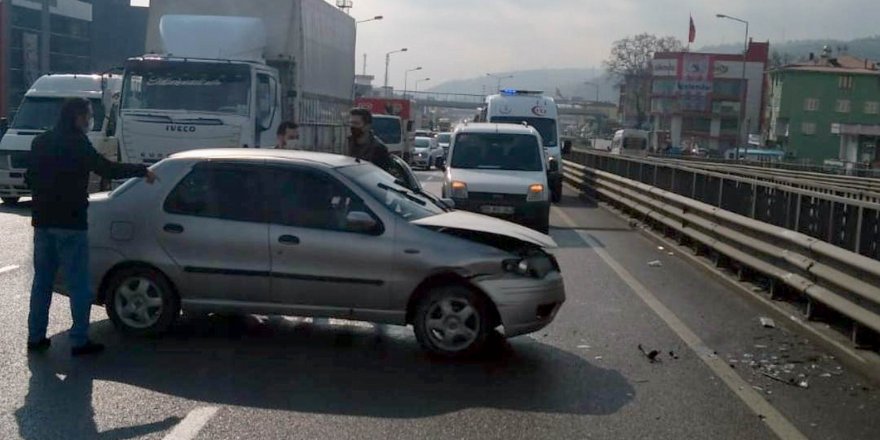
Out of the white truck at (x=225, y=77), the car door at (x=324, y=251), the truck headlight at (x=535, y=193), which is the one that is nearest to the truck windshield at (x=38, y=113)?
the white truck at (x=225, y=77)

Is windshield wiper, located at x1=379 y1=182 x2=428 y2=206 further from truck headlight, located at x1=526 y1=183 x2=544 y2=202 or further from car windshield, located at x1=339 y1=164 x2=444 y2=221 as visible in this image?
truck headlight, located at x1=526 y1=183 x2=544 y2=202

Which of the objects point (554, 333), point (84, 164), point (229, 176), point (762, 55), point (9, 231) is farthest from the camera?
point (762, 55)

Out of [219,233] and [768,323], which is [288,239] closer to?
[219,233]

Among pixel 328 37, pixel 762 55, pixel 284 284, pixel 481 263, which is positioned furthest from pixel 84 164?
pixel 762 55

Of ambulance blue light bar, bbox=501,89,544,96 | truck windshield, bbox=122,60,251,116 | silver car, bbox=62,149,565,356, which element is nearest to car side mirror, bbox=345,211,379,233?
silver car, bbox=62,149,565,356

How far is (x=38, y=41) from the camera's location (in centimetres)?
6062

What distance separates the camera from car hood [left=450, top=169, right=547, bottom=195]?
18125 mm

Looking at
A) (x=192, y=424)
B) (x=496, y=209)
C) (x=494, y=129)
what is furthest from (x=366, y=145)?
(x=494, y=129)

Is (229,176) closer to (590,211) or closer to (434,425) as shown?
(434,425)

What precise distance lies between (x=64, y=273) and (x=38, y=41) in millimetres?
56813

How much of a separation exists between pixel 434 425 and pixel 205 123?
473 inches

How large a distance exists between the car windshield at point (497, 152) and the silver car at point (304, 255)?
34.4 feet

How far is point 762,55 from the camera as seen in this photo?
402 feet

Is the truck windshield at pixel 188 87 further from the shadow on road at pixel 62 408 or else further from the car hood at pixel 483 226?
the shadow on road at pixel 62 408
